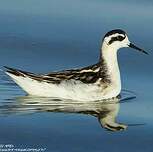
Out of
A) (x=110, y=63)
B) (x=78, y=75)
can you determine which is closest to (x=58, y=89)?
(x=78, y=75)

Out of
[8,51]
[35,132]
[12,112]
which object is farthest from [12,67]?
[35,132]

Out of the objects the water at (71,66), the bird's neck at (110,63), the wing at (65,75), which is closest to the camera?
the water at (71,66)

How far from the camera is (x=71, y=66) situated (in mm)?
15398

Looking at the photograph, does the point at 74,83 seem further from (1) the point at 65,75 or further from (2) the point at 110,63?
(2) the point at 110,63

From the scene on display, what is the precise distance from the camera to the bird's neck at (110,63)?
14586mm

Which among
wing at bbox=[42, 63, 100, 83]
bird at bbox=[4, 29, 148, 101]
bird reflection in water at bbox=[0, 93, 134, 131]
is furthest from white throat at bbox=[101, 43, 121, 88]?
bird reflection in water at bbox=[0, 93, 134, 131]

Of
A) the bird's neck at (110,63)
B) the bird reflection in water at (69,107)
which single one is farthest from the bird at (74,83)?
the bird reflection in water at (69,107)

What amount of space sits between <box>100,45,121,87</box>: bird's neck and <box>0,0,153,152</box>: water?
0.22 meters

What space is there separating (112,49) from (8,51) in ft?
6.42

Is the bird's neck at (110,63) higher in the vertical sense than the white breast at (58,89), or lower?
higher

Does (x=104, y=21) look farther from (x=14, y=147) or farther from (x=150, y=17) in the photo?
(x=14, y=147)

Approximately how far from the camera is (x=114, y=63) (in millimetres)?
14867

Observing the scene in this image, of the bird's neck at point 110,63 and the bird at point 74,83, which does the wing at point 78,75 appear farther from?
the bird's neck at point 110,63

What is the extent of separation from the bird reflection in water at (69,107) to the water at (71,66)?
0.05 feet
